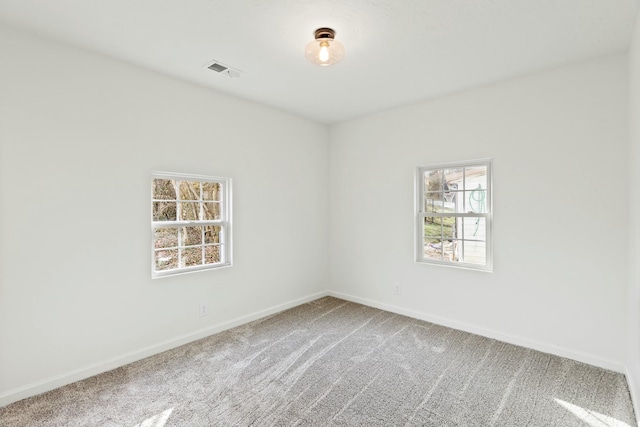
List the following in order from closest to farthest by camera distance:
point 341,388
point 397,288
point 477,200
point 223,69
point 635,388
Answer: point 635,388 → point 341,388 → point 223,69 → point 477,200 → point 397,288

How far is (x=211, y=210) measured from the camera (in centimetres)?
325

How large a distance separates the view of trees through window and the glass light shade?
1.72 m

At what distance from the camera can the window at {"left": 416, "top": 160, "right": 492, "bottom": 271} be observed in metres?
3.14

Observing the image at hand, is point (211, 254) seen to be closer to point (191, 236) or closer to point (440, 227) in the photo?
point (191, 236)

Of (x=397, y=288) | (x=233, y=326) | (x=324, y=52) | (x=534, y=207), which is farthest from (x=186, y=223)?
(x=534, y=207)

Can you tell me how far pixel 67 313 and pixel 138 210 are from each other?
898 mm

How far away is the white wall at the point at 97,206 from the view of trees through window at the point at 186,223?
156 millimetres

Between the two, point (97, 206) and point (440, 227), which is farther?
point (440, 227)

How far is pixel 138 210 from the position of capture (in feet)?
8.64

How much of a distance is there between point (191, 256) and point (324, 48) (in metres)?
2.26

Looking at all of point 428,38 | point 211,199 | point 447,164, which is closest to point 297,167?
point 211,199

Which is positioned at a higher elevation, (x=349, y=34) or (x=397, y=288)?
(x=349, y=34)

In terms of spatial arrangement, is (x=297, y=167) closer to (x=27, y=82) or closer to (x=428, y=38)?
(x=428, y=38)

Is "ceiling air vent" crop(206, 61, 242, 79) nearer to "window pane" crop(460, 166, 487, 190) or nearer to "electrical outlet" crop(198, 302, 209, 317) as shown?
"electrical outlet" crop(198, 302, 209, 317)
